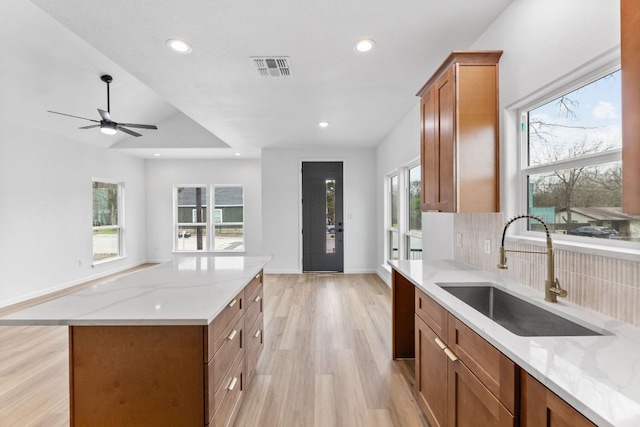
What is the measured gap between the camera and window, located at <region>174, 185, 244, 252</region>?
25.0ft

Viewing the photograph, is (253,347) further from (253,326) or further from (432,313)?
(432,313)

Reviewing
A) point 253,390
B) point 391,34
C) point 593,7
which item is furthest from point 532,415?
point 391,34

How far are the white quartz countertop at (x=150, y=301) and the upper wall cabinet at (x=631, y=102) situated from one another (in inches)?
61.2

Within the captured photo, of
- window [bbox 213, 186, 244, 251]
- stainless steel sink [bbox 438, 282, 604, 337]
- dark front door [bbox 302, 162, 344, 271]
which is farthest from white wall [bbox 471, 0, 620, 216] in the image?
window [bbox 213, 186, 244, 251]

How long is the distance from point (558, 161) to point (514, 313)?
34.3 inches

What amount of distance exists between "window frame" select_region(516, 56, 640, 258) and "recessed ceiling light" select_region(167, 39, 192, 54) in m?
2.37

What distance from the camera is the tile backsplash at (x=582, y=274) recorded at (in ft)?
3.84

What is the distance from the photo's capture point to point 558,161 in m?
1.64

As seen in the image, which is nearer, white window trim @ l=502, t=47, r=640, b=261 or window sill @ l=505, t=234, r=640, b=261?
window sill @ l=505, t=234, r=640, b=261

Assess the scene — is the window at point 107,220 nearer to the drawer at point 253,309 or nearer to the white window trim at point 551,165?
the drawer at point 253,309

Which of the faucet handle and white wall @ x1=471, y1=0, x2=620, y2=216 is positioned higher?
white wall @ x1=471, y1=0, x2=620, y2=216

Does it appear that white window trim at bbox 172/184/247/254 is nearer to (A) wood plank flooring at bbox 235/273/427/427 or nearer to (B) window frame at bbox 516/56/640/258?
(A) wood plank flooring at bbox 235/273/427/427

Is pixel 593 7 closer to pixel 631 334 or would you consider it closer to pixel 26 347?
pixel 631 334

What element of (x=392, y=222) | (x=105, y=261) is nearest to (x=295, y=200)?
(x=392, y=222)
